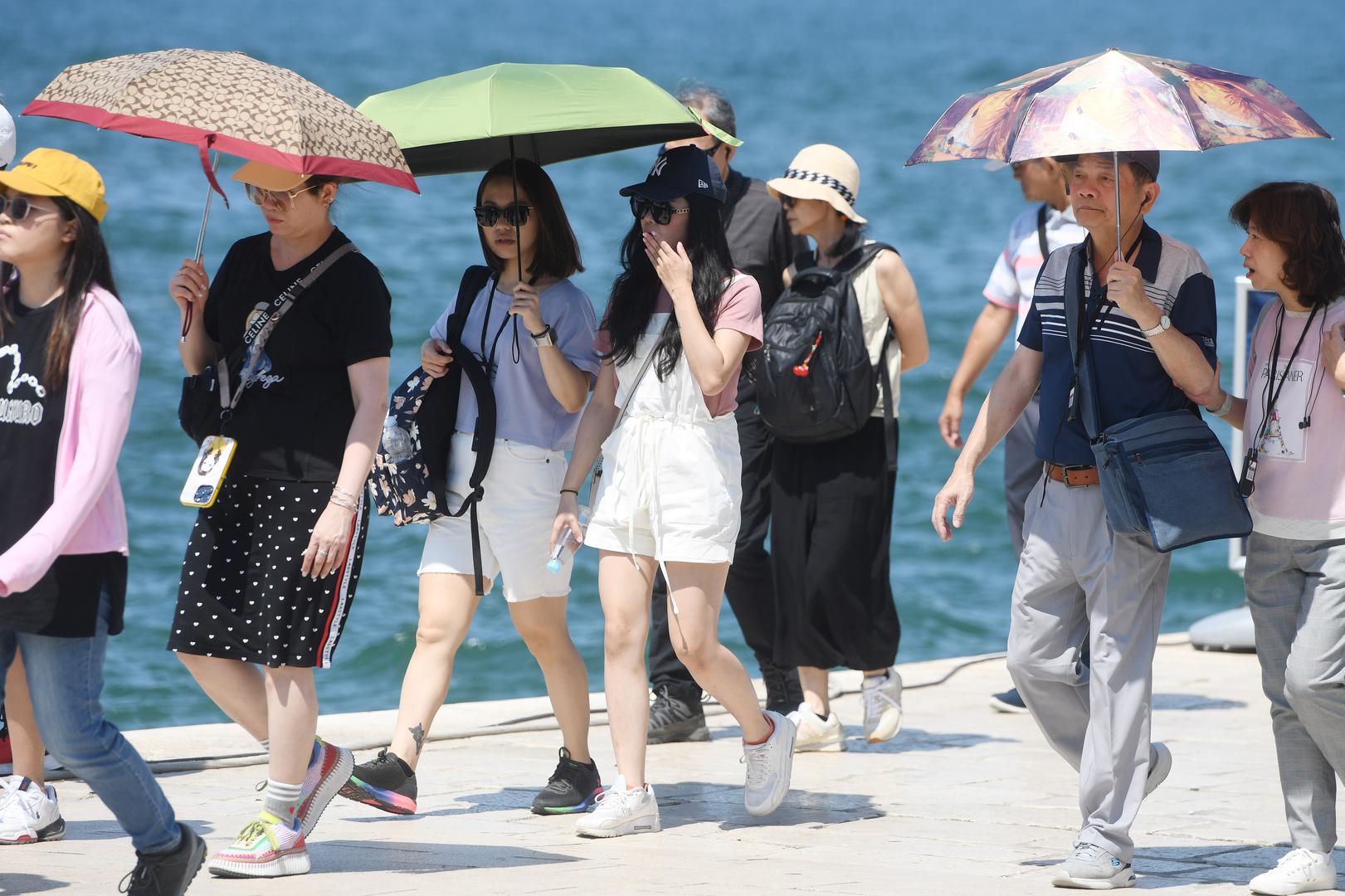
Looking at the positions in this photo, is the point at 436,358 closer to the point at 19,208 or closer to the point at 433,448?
the point at 433,448

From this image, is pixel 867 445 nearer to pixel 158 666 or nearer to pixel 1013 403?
pixel 1013 403

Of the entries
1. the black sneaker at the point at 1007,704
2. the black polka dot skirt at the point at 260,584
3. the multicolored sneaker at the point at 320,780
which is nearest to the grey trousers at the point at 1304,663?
the black polka dot skirt at the point at 260,584

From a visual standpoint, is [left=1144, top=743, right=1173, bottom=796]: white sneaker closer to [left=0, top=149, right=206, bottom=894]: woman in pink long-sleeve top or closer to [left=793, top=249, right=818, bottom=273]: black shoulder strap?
[left=0, top=149, right=206, bottom=894]: woman in pink long-sleeve top

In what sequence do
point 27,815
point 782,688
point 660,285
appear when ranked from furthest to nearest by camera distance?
point 782,688
point 660,285
point 27,815

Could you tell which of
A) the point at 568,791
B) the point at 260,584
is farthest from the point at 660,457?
the point at 260,584

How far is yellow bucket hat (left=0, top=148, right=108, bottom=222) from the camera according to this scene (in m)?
4.47

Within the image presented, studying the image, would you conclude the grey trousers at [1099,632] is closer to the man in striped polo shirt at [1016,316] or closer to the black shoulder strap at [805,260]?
the black shoulder strap at [805,260]

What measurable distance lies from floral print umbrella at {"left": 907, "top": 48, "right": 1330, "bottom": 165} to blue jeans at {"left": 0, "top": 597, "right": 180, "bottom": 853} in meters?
2.42

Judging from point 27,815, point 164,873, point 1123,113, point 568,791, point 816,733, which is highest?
point 1123,113

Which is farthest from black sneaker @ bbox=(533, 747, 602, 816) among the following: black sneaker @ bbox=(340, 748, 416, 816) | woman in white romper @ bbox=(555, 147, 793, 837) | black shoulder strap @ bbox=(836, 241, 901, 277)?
black shoulder strap @ bbox=(836, 241, 901, 277)

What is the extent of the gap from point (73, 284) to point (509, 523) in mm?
1661

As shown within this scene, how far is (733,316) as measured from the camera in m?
5.56

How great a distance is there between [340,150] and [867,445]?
9.22 ft

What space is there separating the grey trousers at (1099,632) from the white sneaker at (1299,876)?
0.34 meters
